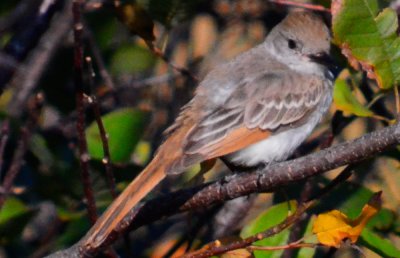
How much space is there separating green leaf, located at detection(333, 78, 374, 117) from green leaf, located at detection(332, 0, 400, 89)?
182 mm

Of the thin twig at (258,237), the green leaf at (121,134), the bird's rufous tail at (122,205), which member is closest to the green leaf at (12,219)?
the green leaf at (121,134)

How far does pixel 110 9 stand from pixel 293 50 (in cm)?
118

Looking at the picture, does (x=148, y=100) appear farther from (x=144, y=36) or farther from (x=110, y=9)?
A: (x=144, y=36)

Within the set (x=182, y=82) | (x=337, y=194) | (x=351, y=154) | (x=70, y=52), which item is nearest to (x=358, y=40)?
(x=351, y=154)

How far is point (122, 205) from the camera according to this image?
3.52 m

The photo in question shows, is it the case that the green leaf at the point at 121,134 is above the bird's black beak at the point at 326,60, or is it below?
above

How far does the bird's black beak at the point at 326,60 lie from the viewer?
491 centimetres

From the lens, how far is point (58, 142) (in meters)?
4.57

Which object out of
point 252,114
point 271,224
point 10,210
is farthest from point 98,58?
point 271,224

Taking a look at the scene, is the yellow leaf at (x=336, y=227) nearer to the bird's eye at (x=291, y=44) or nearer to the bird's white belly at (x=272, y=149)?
the bird's white belly at (x=272, y=149)

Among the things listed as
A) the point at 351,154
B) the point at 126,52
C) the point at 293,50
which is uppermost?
the point at 351,154

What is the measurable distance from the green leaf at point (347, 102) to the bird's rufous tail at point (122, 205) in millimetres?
837

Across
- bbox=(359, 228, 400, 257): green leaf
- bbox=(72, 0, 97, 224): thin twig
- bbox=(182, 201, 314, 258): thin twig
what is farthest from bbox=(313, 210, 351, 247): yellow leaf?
bbox=(72, 0, 97, 224): thin twig

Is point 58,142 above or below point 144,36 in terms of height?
below
